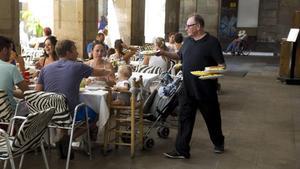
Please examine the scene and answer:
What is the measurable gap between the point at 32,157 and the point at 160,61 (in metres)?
3.53

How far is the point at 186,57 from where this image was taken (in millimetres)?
5039

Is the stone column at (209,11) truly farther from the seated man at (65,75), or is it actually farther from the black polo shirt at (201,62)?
the seated man at (65,75)

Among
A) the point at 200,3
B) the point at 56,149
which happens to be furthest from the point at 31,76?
the point at 200,3

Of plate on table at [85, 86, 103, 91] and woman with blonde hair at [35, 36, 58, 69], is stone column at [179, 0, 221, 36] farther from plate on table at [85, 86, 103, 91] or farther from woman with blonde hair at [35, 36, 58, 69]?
plate on table at [85, 86, 103, 91]

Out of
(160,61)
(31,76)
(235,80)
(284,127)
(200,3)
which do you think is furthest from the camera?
(200,3)

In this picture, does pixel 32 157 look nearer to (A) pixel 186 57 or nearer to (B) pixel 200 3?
(A) pixel 186 57

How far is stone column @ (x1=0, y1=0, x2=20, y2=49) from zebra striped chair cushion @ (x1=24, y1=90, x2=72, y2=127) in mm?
3194

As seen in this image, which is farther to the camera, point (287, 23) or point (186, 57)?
point (287, 23)

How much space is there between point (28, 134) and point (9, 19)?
4.27 m

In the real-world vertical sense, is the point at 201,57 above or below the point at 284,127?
above

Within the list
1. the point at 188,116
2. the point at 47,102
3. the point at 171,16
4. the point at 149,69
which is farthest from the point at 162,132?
the point at 171,16

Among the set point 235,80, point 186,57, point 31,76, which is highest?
point 186,57

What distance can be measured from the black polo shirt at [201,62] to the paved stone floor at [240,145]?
0.80 metres

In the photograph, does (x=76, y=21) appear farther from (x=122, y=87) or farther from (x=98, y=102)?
(x=98, y=102)
